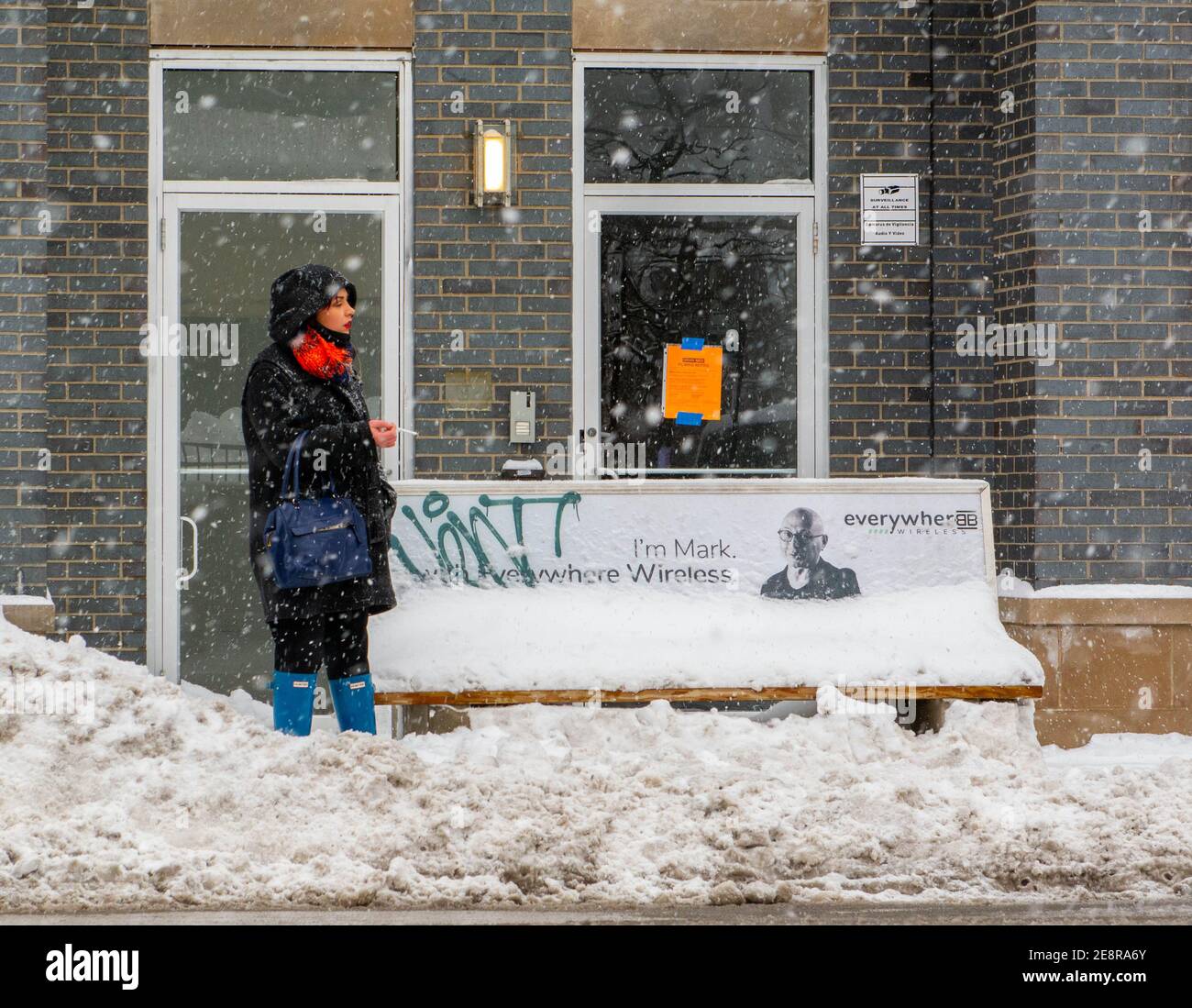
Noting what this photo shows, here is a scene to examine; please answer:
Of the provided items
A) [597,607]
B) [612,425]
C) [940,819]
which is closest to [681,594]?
[597,607]

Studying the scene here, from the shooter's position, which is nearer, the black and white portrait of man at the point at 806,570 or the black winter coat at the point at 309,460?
the black winter coat at the point at 309,460

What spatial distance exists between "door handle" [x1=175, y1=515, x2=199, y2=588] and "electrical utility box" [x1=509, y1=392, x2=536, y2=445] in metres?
1.78

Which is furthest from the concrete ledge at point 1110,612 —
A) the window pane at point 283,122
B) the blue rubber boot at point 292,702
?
the window pane at point 283,122

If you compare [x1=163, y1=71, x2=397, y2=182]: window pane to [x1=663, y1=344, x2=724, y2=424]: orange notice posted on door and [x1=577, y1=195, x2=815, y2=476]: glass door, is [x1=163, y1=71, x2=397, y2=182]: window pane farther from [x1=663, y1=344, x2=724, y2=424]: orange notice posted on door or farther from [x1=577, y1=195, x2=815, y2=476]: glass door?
[x1=663, y1=344, x2=724, y2=424]: orange notice posted on door

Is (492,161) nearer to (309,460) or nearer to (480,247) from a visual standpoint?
(480,247)

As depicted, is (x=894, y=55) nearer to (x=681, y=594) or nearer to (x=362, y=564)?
(x=681, y=594)

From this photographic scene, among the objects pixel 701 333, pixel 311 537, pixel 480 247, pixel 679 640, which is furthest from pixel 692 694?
pixel 480 247

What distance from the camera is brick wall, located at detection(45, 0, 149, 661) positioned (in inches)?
332

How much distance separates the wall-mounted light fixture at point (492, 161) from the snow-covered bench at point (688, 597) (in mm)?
1844

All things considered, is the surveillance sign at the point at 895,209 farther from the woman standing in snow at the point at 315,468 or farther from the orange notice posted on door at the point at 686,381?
the woman standing in snow at the point at 315,468

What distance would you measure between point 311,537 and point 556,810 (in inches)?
58.4

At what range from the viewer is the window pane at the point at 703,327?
864 centimetres

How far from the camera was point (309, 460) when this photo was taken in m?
6.19

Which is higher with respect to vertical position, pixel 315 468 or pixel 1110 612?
pixel 315 468
